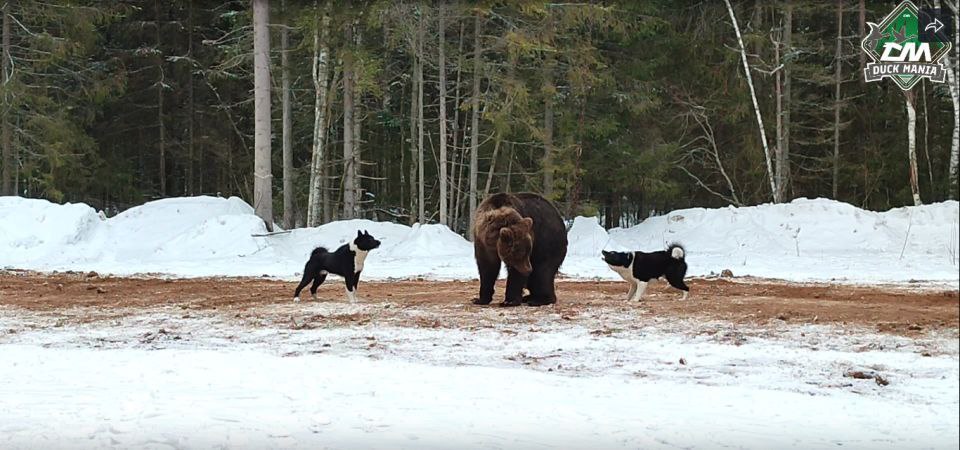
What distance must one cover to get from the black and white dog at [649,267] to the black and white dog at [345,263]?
6.55 ft

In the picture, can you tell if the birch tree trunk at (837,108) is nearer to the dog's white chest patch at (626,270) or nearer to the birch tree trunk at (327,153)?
the dog's white chest patch at (626,270)

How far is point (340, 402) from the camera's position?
2.87 m

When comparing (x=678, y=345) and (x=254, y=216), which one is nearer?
(x=678, y=345)

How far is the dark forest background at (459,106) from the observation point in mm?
7559

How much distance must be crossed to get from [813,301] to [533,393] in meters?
2.69

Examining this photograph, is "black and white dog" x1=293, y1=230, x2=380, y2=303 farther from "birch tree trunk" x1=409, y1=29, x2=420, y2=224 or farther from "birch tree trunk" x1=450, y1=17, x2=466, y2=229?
"birch tree trunk" x1=409, y1=29, x2=420, y2=224

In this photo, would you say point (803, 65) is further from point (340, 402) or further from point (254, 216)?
point (254, 216)

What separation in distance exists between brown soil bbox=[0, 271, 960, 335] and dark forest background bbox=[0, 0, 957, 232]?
26.3 inches

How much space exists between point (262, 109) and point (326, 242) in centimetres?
295

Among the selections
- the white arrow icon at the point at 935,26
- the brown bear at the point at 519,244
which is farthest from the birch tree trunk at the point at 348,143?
the white arrow icon at the point at 935,26

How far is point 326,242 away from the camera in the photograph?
12.9 meters

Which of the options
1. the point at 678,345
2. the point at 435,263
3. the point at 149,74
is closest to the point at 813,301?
the point at 678,345

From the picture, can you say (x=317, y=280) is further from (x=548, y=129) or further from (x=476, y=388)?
(x=548, y=129)

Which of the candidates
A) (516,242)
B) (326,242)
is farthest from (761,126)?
(326,242)
